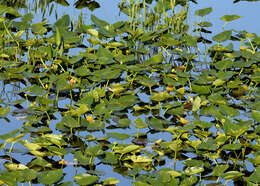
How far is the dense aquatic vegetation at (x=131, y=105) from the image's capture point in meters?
1.72

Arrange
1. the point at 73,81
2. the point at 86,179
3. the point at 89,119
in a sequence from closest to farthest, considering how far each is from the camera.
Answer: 1. the point at 86,179
2. the point at 89,119
3. the point at 73,81

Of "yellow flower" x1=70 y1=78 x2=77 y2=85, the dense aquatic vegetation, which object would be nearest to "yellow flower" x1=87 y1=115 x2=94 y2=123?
the dense aquatic vegetation

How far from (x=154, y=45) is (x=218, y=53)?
391 millimetres

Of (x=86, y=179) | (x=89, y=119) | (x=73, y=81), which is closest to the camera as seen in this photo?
(x=86, y=179)

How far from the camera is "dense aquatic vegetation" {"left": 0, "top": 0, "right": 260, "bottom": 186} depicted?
172 cm

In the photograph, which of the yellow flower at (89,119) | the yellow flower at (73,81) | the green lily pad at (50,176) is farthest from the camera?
the yellow flower at (73,81)

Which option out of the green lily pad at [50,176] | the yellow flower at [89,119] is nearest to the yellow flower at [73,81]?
the yellow flower at [89,119]

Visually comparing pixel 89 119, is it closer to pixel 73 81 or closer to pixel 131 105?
pixel 131 105

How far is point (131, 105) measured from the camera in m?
2.22

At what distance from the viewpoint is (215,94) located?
2.21 meters

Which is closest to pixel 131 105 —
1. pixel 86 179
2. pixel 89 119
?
pixel 89 119

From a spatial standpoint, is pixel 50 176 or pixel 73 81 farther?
pixel 73 81

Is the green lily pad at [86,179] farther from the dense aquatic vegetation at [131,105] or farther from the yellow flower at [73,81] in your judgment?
the yellow flower at [73,81]

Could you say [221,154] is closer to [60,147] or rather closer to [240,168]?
[240,168]
